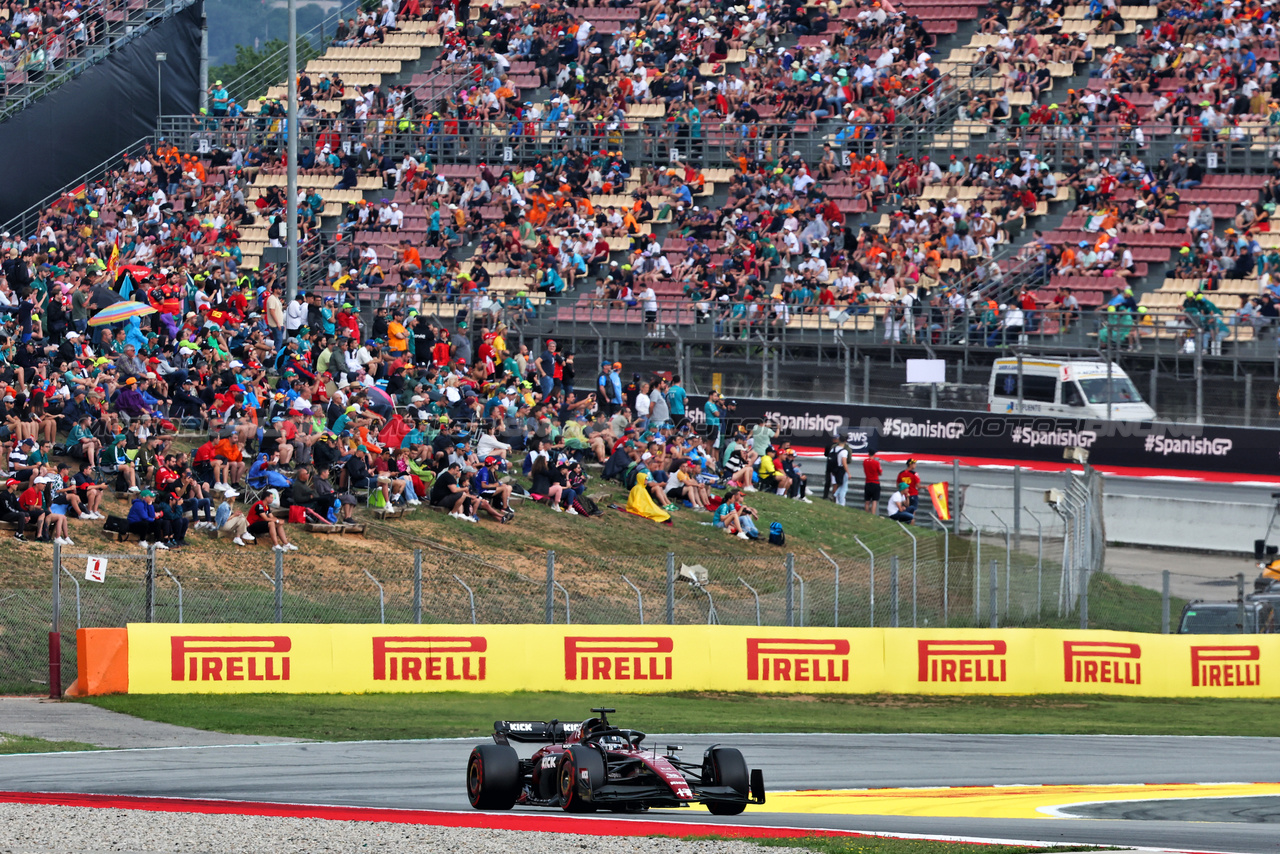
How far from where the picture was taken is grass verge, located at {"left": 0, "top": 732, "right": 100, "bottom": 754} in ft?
57.0

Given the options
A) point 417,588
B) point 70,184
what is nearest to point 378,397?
point 417,588

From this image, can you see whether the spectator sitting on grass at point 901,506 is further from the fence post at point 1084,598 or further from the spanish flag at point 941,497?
the fence post at point 1084,598

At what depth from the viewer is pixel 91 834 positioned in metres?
12.5

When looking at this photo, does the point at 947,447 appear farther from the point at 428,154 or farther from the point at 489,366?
the point at 428,154

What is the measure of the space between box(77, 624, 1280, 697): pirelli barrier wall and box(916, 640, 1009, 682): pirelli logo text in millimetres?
13

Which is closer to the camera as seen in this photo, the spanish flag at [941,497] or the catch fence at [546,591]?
the catch fence at [546,591]

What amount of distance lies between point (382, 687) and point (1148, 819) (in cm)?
1082

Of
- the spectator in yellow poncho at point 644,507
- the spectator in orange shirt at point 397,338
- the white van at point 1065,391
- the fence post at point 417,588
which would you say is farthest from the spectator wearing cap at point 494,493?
the white van at point 1065,391

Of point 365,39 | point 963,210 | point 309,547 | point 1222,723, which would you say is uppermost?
point 365,39

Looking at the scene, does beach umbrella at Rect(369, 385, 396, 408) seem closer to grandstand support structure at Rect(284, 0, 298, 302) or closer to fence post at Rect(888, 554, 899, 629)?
grandstand support structure at Rect(284, 0, 298, 302)

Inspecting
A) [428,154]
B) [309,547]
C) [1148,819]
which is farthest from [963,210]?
[1148,819]

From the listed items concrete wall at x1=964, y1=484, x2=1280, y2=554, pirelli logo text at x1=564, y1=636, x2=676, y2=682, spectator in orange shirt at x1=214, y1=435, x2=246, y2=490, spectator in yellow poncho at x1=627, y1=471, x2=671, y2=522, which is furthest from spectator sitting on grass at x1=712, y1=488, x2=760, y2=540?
spectator in orange shirt at x1=214, y1=435, x2=246, y2=490

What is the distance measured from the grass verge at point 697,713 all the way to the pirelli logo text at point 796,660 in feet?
1.18

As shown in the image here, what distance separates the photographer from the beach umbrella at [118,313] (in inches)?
1158
